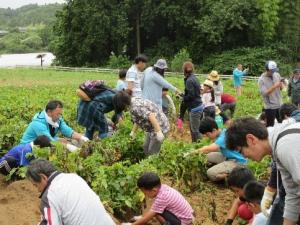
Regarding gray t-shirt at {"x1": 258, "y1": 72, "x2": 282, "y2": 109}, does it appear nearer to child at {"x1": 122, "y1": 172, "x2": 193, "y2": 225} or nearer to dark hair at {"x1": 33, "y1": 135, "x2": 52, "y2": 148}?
dark hair at {"x1": 33, "y1": 135, "x2": 52, "y2": 148}

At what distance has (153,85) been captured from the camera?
28.9 feet

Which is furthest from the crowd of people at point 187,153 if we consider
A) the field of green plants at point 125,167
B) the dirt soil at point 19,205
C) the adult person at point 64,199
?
the dirt soil at point 19,205

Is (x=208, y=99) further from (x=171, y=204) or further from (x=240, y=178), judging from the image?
(x=240, y=178)

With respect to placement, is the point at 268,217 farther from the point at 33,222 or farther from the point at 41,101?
the point at 41,101

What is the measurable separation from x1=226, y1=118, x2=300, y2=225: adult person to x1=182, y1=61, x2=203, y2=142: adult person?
18.9 ft

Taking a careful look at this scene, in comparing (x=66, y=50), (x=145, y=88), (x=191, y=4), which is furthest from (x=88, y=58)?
(x=145, y=88)

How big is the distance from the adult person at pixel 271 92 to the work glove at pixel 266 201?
549cm

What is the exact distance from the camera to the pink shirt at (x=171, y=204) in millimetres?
5223

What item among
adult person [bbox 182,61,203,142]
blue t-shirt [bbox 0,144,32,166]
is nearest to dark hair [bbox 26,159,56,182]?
blue t-shirt [bbox 0,144,32,166]

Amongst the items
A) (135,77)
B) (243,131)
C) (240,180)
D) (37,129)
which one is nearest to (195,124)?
(135,77)

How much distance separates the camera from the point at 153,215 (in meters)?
5.33

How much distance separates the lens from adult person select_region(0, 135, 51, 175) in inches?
271

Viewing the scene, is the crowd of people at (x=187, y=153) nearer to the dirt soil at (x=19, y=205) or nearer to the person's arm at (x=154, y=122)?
the person's arm at (x=154, y=122)

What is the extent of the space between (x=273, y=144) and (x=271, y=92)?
21.0 feet
